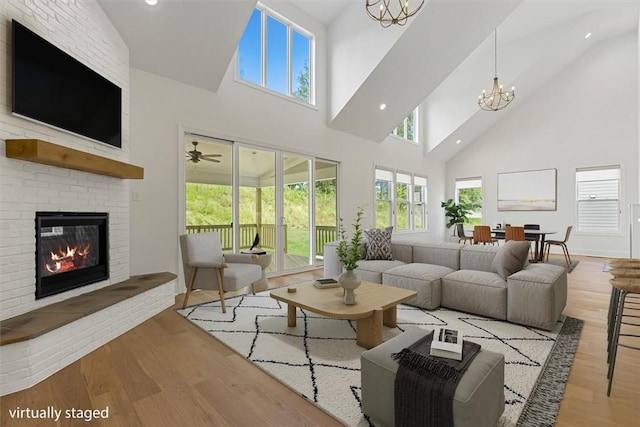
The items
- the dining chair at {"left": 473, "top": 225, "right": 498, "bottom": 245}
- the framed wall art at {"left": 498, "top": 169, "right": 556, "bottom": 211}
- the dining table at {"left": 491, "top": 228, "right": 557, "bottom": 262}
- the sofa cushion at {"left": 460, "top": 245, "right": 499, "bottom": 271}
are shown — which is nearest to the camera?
the sofa cushion at {"left": 460, "top": 245, "right": 499, "bottom": 271}

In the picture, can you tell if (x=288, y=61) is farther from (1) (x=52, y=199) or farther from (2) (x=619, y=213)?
(2) (x=619, y=213)

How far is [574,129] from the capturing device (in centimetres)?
725

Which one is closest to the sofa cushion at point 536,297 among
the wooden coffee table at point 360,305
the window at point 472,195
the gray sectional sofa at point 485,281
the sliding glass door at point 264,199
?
the gray sectional sofa at point 485,281

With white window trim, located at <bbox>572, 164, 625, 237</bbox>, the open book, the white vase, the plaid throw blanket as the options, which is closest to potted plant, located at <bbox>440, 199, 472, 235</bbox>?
white window trim, located at <bbox>572, 164, 625, 237</bbox>

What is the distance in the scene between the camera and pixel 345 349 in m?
2.27

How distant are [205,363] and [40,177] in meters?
1.96

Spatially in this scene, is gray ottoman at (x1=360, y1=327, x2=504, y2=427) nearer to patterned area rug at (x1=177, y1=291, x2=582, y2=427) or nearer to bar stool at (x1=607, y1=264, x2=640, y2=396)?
patterned area rug at (x1=177, y1=291, x2=582, y2=427)

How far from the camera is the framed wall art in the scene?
756 centimetres

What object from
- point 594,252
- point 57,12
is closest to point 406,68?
point 57,12

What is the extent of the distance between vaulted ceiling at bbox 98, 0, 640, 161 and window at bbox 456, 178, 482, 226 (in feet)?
4.88

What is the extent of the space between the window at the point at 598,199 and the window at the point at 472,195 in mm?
2238

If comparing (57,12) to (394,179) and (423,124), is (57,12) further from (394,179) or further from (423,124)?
(423,124)

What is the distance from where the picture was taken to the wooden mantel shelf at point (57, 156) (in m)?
2.06

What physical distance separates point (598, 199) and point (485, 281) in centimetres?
648
